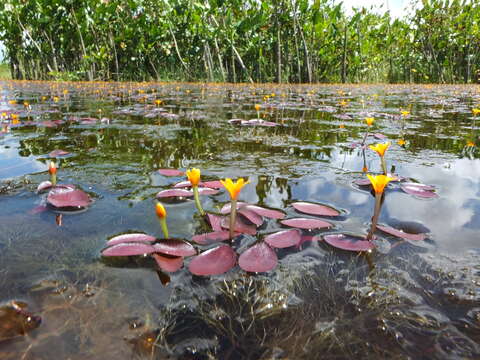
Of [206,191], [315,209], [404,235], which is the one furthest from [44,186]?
[404,235]

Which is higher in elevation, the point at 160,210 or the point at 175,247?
the point at 160,210

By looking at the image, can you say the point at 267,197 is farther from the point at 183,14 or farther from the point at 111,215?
the point at 183,14

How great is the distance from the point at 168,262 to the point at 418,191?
3.12 feet

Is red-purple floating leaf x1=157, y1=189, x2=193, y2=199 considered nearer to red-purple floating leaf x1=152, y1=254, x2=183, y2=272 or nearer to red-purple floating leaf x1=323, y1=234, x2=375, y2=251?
red-purple floating leaf x1=152, y1=254, x2=183, y2=272

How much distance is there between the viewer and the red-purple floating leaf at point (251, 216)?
0.91 meters

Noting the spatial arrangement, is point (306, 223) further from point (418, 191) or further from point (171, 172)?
point (171, 172)

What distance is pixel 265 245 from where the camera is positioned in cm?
76

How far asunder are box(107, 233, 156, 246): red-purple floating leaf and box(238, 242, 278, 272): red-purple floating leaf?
9.7 inches

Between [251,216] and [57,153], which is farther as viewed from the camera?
[57,153]

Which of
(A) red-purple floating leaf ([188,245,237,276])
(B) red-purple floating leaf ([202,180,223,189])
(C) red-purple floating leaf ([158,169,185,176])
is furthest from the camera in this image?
(C) red-purple floating leaf ([158,169,185,176])

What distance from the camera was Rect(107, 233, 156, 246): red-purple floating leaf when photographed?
778 millimetres

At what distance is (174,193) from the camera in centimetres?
109

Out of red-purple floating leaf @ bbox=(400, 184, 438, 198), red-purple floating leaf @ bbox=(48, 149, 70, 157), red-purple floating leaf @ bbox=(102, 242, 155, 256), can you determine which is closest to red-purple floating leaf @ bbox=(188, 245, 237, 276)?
red-purple floating leaf @ bbox=(102, 242, 155, 256)

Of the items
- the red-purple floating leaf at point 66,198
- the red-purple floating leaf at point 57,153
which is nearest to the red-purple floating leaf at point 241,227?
the red-purple floating leaf at point 66,198
